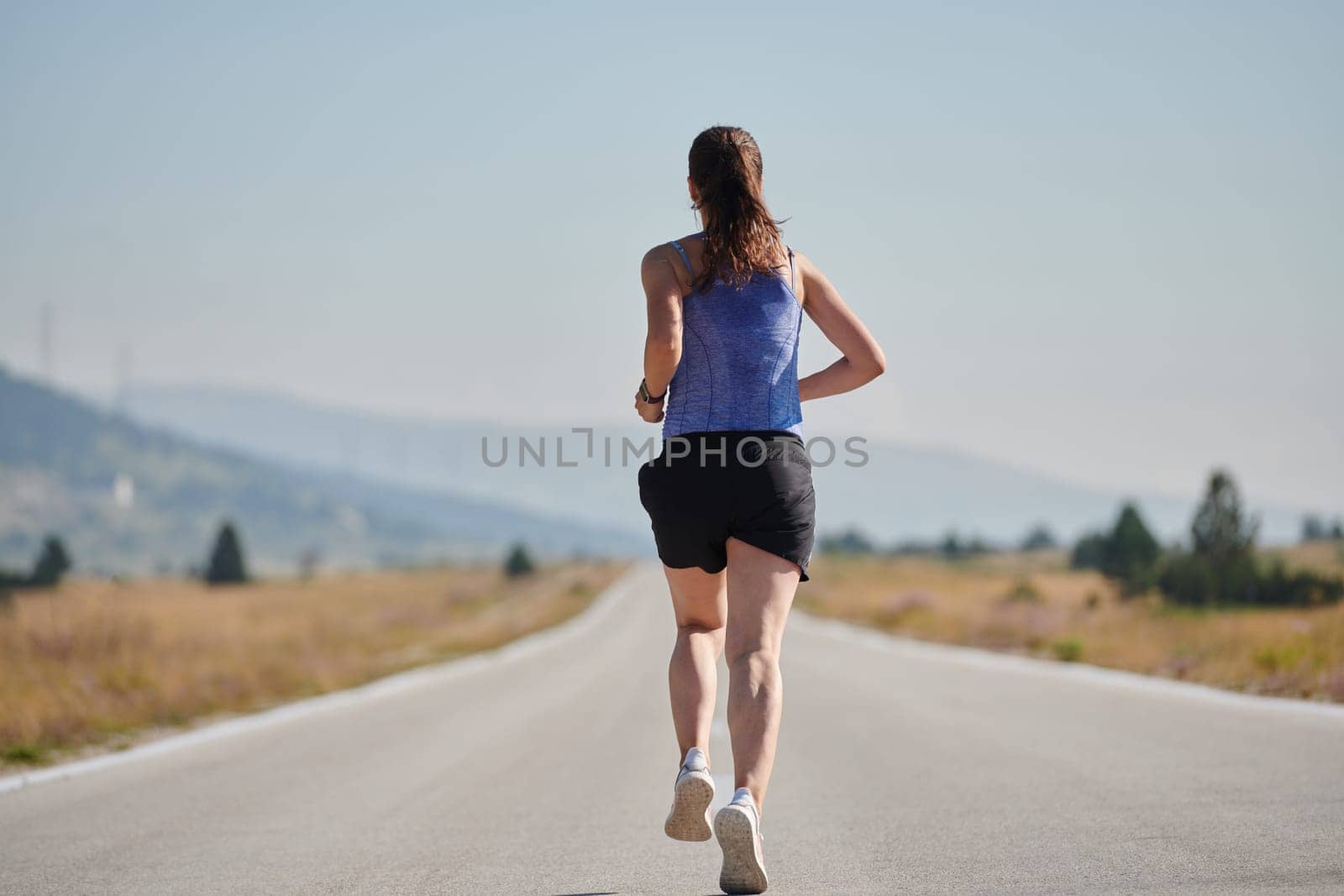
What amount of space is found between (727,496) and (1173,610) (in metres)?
28.6

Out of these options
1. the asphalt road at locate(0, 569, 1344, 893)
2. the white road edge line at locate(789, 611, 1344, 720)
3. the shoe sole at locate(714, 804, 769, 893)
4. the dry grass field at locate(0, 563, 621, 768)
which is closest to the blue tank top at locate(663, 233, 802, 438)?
the shoe sole at locate(714, 804, 769, 893)

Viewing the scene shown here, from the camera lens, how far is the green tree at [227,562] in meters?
89.6

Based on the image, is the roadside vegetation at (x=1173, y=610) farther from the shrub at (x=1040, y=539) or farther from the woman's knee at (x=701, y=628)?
the shrub at (x=1040, y=539)

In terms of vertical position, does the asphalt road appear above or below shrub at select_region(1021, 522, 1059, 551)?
above

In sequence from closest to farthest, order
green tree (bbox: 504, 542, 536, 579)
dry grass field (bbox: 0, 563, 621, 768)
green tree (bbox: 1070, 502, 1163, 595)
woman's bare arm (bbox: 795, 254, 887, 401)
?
woman's bare arm (bbox: 795, 254, 887, 401)
dry grass field (bbox: 0, 563, 621, 768)
green tree (bbox: 1070, 502, 1163, 595)
green tree (bbox: 504, 542, 536, 579)

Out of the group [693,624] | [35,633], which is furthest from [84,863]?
[35,633]

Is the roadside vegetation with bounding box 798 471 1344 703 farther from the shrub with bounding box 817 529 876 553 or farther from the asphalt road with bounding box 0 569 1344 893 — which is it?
the shrub with bounding box 817 529 876 553

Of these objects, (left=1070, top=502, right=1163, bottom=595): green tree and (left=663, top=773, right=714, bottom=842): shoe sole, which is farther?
(left=1070, top=502, right=1163, bottom=595): green tree

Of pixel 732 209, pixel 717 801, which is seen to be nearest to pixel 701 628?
pixel 732 209

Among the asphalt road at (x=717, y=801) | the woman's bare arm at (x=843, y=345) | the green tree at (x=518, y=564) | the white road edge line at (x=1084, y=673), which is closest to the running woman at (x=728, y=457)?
the woman's bare arm at (x=843, y=345)

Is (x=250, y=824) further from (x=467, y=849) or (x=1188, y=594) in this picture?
(x=1188, y=594)

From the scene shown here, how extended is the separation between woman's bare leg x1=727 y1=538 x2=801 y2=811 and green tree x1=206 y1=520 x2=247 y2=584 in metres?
88.8

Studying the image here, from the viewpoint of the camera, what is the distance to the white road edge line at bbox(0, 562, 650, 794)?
7836 millimetres

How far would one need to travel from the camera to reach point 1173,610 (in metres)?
30.6
